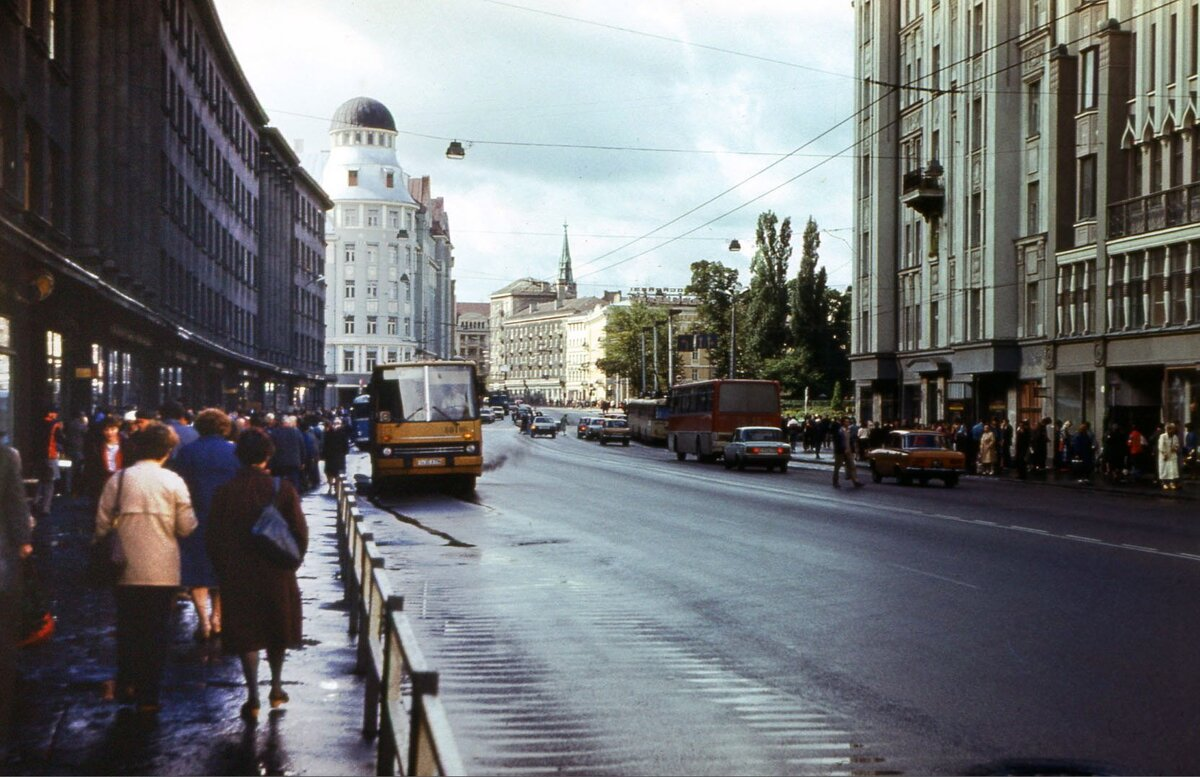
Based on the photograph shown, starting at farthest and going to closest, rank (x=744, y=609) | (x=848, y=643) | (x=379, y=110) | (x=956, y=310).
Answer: (x=379, y=110) → (x=956, y=310) → (x=744, y=609) → (x=848, y=643)

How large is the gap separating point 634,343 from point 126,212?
119 meters

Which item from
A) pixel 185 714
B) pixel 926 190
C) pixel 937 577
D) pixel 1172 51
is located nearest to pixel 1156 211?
pixel 1172 51

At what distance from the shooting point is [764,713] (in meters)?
8.30

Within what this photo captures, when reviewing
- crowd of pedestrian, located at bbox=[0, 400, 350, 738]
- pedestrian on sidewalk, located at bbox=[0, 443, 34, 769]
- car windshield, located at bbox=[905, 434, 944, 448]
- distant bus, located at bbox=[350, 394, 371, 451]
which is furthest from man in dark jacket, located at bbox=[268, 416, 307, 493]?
distant bus, located at bbox=[350, 394, 371, 451]

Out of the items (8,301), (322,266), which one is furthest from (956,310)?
(322,266)

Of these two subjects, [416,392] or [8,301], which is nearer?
[8,301]

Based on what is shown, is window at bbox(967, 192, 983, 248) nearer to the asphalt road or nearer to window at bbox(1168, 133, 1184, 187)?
window at bbox(1168, 133, 1184, 187)

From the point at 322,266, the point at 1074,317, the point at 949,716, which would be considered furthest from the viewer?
the point at 322,266

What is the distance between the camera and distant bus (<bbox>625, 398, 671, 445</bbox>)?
272 ft

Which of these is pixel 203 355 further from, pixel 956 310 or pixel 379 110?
pixel 379 110

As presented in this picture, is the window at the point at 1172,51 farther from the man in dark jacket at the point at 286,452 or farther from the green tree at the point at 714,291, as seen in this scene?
the green tree at the point at 714,291

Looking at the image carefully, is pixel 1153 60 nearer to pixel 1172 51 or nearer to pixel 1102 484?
pixel 1172 51

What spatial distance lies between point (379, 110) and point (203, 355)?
331 feet

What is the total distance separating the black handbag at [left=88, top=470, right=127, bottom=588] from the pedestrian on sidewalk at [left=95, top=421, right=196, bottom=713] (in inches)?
0.5
